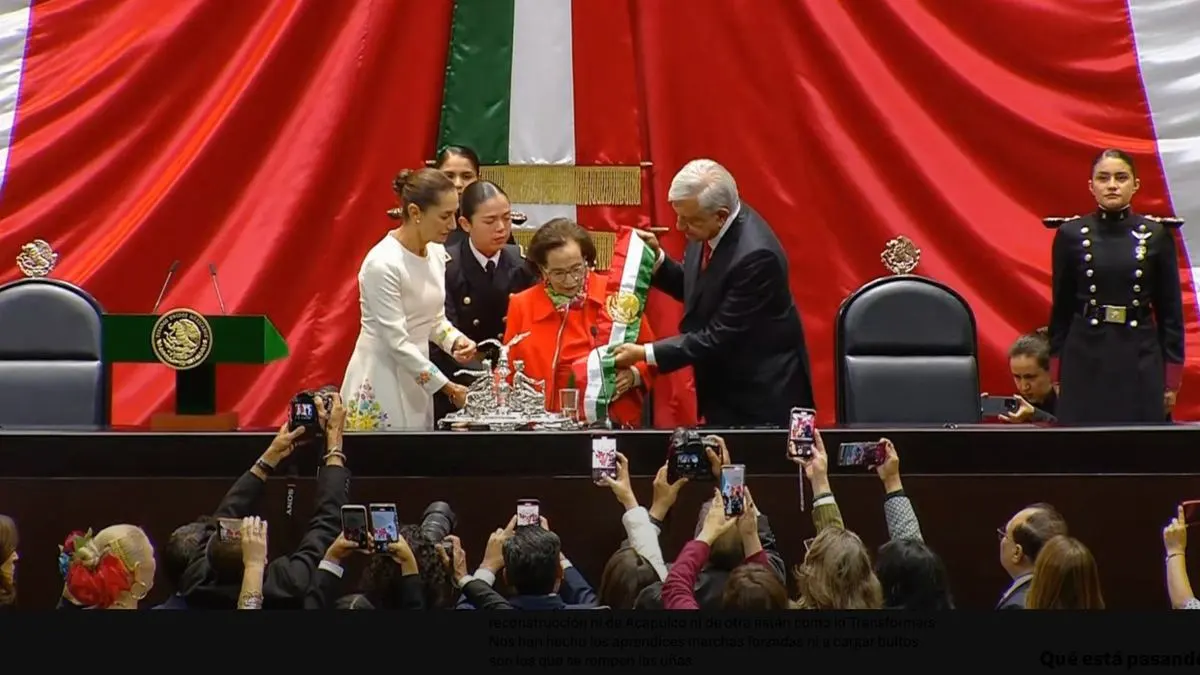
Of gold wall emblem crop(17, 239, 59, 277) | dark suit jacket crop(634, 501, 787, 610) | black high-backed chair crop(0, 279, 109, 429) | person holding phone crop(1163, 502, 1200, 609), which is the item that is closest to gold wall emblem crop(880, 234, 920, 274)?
person holding phone crop(1163, 502, 1200, 609)

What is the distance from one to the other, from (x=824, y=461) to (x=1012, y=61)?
2952mm

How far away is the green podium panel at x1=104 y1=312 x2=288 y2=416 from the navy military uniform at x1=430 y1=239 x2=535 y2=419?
847mm

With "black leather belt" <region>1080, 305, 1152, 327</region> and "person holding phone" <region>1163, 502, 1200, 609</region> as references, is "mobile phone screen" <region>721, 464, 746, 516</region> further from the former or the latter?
"black leather belt" <region>1080, 305, 1152, 327</region>

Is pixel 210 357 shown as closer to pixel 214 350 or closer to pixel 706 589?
pixel 214 350

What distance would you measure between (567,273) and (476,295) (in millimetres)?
592

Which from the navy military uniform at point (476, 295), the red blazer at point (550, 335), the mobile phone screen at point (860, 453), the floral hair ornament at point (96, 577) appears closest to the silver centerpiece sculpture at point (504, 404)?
the red blazer at point (550, 335)

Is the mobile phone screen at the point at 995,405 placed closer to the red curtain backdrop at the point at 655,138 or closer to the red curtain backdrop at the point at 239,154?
the red curtain backdrop at the point at 655,138

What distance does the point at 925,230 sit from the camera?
6.00 meters

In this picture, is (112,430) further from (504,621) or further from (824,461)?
(504,621)

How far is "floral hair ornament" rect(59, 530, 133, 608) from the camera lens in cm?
304

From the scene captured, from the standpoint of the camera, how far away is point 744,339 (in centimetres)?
457

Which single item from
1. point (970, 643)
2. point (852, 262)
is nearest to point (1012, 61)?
point (852, 262)

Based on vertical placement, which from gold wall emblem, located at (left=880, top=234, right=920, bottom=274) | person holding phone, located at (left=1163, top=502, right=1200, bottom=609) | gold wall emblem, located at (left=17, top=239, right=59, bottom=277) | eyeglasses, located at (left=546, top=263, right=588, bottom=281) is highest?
gold wall emblem, located at (left=17, top=239, right=59, bottom=277)

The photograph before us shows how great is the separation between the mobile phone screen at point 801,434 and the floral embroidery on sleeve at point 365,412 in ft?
4.52
